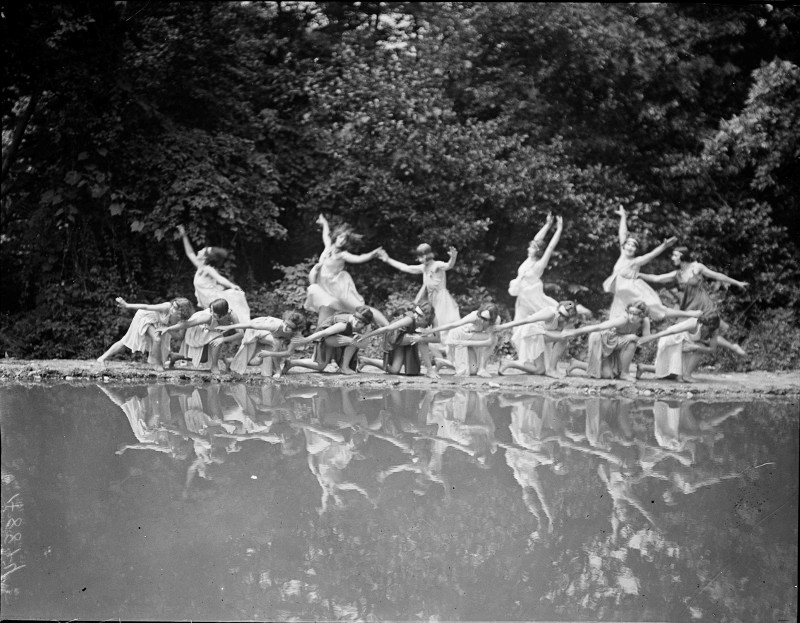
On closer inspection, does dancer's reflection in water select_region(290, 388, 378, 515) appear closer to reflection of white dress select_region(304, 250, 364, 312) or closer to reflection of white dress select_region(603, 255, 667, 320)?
reflection of white dress select_region(304, 250, 364, 312)

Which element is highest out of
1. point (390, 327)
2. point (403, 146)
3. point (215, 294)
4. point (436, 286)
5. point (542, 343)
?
point (403, 146)

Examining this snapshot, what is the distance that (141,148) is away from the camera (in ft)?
37.9

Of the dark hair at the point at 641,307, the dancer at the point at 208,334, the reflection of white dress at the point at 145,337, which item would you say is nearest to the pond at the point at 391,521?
the dancer at the point at 208,334

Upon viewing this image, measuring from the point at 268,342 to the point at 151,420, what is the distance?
6.92 feet

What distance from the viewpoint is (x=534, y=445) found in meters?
6.54

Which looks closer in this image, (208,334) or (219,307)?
(219,307)

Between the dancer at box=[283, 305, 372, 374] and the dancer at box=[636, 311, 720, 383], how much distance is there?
2718 mm

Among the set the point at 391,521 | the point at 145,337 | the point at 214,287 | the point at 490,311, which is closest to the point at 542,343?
the point at 490,311

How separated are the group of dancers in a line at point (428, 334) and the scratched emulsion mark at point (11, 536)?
3514 millimetres

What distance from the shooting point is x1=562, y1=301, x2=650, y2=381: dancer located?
29.5 feet

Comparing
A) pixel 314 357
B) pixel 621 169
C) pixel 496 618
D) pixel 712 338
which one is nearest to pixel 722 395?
pixel 712 338

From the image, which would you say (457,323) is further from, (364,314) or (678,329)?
(678,329)

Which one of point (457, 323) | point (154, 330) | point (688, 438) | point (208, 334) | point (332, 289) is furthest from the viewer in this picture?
point (332, 289)

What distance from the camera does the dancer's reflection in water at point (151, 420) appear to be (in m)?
6.24
